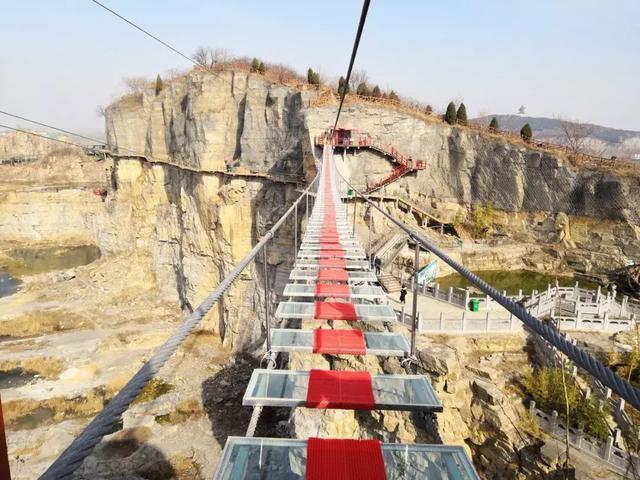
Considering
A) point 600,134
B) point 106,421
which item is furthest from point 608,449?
point 600,134

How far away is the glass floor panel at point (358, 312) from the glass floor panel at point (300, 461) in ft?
7.37

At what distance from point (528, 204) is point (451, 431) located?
55.0 feet

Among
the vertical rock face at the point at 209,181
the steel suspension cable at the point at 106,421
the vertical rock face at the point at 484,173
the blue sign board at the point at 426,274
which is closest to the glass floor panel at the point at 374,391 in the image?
→ the steel suspension cable at the point at 106,421

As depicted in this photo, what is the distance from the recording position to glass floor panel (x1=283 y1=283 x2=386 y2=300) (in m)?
5.36

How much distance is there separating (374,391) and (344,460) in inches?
39.6

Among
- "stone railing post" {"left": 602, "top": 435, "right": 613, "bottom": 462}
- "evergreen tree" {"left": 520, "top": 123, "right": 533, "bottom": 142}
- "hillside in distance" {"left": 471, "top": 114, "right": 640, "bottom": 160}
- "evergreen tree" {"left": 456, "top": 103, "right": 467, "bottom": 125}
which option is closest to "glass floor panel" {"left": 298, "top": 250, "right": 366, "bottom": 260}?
"stone railing post" {"left": 602, "top": 435, "right": 613, "bottom": 462}

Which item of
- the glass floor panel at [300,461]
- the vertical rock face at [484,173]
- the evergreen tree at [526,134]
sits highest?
the evergreen tree at [526,134]

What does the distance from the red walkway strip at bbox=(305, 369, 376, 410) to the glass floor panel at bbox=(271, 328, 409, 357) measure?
24.9 inches

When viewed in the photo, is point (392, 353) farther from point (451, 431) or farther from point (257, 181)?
point (257, 181)

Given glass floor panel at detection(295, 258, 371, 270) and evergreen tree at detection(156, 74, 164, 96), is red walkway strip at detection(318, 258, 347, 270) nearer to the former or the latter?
glass floor panel at detection(295, 258, 371, 270)

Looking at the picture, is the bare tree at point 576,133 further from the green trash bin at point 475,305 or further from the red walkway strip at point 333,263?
the red walkway strip at point 333,263

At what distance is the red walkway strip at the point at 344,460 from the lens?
235cm

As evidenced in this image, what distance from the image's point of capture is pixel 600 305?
12.9 metres

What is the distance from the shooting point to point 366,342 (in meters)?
4.39
